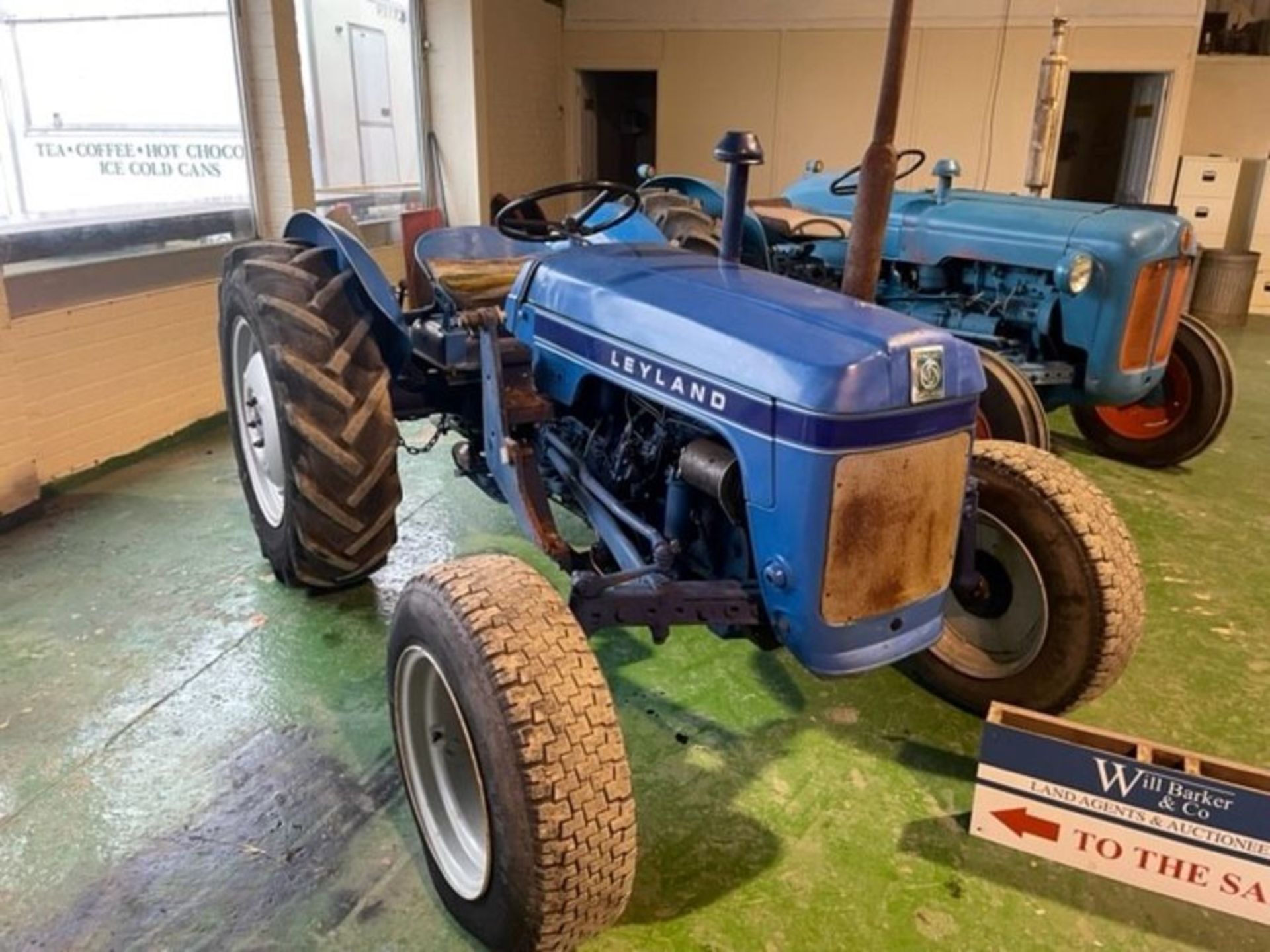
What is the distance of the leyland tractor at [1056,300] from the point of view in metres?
3.45

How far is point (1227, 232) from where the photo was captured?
778 centimetres

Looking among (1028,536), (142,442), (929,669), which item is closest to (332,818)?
(929,669)

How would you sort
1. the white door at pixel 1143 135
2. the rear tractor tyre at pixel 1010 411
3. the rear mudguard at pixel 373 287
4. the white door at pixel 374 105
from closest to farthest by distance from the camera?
the rear mudguard at pixel 373 287
the rear tractor tyre at pixel 1010 411
the white door at pixel 374 105
the white door at pixel 1143 135

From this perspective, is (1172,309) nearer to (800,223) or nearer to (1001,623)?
(800,223)

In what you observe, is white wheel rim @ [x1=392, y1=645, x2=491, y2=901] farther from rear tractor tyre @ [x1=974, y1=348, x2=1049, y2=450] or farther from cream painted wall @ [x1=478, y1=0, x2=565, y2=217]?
cream painted wall @ [x1=478, y1=0, x2=565, y2=217]

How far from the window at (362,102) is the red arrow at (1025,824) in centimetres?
462

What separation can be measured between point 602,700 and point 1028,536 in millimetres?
1088

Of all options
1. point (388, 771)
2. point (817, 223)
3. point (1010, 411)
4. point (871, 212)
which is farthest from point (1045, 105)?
point (388, 771)

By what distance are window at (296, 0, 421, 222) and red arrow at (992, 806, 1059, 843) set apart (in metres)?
4.62

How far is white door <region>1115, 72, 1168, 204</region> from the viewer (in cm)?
736

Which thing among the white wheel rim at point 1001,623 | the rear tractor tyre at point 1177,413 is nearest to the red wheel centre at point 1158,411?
the rear tractor tyre at point 1177,413

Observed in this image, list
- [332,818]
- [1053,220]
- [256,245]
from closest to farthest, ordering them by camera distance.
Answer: [332,818] → [256,245] → [1053,220]

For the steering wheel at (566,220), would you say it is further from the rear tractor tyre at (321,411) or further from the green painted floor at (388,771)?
the green painted floor at (388,771)

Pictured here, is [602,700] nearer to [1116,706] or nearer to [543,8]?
[1116,706]
